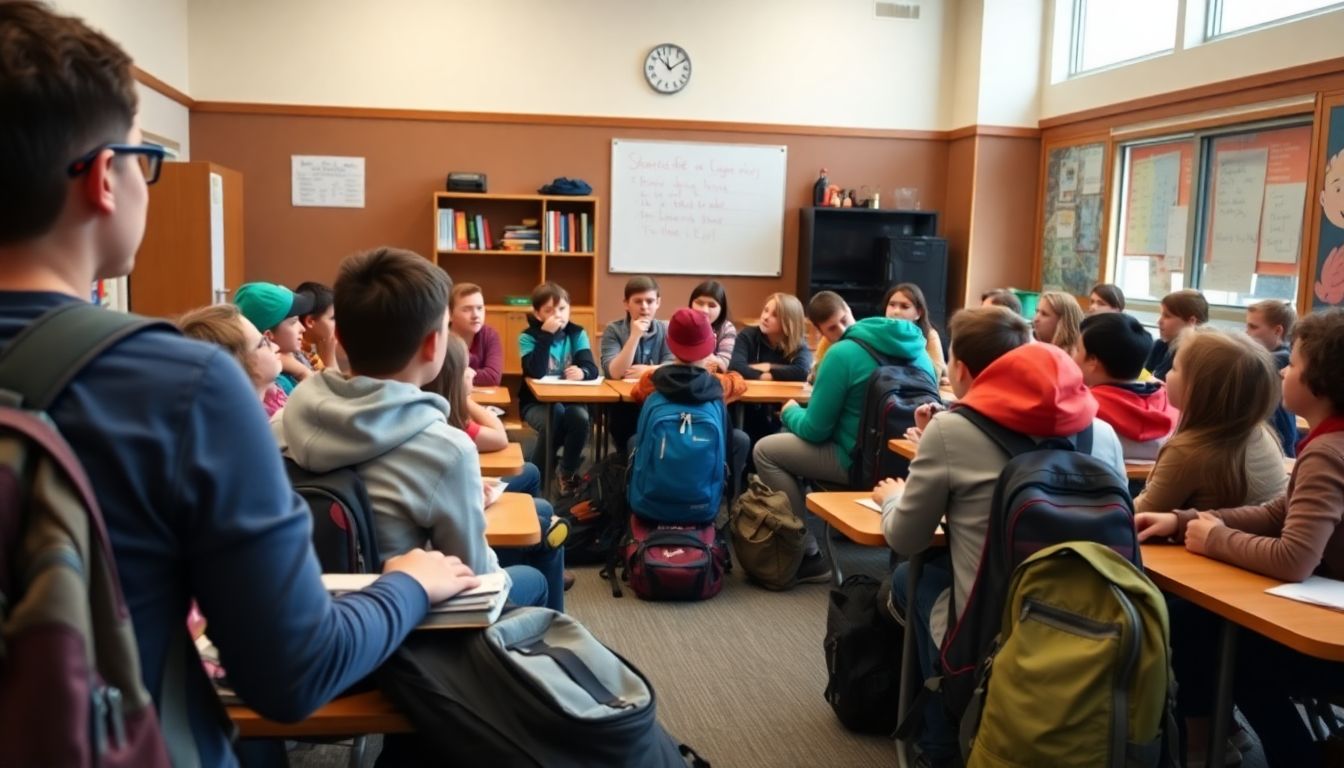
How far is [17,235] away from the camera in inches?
32.7

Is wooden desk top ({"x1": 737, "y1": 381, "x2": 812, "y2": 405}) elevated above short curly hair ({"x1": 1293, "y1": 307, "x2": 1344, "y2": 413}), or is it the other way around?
short curly hair ({"x1": 1293, "y1": 307, "x2": 1344, "y2": 413})

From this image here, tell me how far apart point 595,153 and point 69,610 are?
7.26m

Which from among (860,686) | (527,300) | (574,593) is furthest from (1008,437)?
(527,300)

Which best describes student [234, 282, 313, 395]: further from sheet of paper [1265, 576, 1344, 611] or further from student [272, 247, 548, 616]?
sheet of paper [1265, 576, 1344, 611]

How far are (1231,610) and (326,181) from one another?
6.93m

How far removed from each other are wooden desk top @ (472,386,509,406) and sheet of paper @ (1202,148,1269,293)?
13.9ft

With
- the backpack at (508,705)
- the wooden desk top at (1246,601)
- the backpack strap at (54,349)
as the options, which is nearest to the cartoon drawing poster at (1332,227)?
the wooden desk top at (1246,601)

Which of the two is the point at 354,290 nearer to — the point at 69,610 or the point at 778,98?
the point at 69,610

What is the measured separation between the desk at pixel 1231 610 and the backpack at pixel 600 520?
235 centimetres

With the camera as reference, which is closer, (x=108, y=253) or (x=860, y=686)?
(x=108, y=253)

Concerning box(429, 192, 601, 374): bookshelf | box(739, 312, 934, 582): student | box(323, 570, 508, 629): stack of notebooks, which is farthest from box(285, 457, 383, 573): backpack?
box(429, 192, 601, 374): bookshelf

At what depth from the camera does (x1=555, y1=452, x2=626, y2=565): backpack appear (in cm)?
428

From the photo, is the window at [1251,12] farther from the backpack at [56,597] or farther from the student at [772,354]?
the backpack at [56,597]

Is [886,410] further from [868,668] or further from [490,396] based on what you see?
[490,396]
